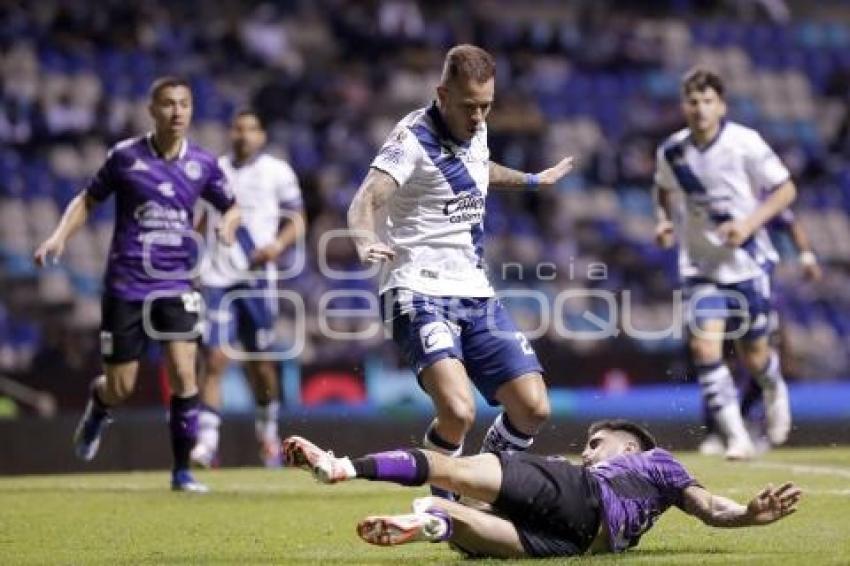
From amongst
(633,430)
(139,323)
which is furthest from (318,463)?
(139,323)

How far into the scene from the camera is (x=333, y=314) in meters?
19.5

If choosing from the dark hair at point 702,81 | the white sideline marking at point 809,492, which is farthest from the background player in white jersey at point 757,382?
the white sideline marking at point 809,492

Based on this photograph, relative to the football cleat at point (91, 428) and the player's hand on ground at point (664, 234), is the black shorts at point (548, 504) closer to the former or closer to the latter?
the football cleat at point (91, 428)

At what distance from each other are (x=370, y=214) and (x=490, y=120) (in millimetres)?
17425

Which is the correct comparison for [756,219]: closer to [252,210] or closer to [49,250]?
[252,210]

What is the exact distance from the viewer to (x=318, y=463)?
729 centimetres

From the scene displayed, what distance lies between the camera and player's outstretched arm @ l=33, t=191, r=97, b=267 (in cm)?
1146

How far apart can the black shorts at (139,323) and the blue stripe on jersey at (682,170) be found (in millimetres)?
4127

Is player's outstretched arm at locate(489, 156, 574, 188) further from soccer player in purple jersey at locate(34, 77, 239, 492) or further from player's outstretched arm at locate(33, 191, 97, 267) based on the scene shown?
player's outstretched arm at locate(33, 191, 97, 267)

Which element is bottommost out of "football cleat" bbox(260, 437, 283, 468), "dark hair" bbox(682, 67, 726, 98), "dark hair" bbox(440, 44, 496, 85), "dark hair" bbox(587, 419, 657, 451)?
"football cleat" bbox(260, 437, 283, 468)

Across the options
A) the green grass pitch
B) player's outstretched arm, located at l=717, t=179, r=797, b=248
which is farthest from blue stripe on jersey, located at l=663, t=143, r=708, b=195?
the green grass pitch

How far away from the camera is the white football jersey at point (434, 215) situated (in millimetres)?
8859

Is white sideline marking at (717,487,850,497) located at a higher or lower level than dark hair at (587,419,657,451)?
lower

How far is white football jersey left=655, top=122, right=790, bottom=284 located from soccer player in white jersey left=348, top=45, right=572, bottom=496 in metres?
5.06
